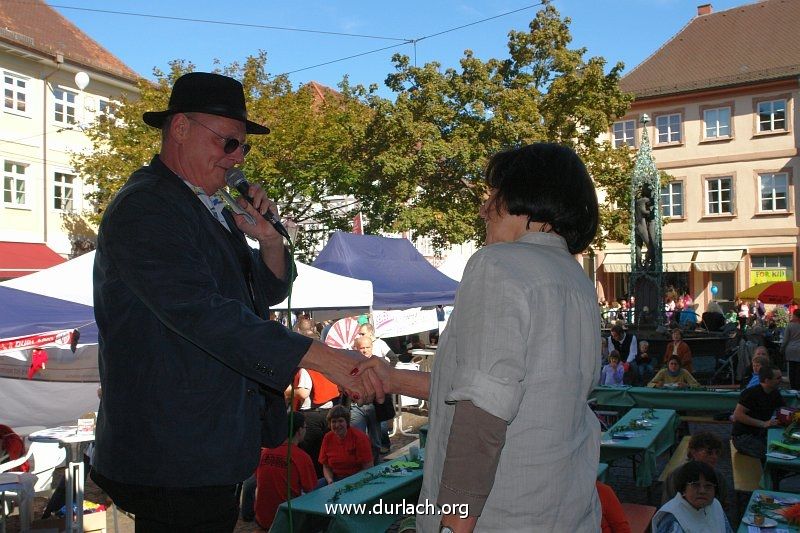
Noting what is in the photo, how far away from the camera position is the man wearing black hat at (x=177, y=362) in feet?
6.54

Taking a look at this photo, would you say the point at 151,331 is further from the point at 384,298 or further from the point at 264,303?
the point at 384,298

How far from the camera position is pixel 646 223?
21016mm

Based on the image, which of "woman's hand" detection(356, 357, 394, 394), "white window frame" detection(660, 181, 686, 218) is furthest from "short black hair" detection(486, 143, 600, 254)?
"white window frame" detection(660, 181, 686, 218)

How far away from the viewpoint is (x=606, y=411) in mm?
11672

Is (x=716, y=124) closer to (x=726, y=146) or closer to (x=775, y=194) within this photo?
(x=726, y=146)

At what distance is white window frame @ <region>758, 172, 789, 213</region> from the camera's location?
37.6 m

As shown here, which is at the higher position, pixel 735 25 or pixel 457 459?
pixel 735 25

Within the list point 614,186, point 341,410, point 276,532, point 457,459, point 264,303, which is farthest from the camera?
point 614,186

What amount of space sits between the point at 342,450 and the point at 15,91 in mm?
25364

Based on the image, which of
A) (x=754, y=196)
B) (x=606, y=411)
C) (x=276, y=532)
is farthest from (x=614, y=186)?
(x=276, y=532)

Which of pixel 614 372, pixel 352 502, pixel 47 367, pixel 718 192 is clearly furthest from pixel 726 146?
pixel 352 502

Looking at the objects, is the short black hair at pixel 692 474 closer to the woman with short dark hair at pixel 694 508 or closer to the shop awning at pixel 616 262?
the woman with short dark hair at pixel 694 508

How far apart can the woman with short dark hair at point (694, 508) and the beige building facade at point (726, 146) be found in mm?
33188

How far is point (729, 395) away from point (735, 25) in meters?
36.5
